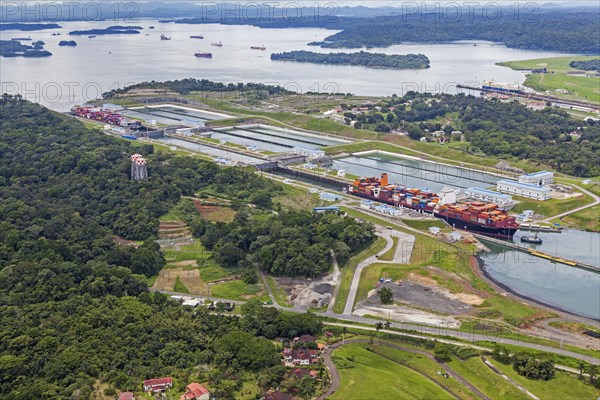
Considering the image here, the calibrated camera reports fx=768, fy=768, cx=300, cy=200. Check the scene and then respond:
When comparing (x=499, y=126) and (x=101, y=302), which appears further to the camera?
(x=499, y=126)

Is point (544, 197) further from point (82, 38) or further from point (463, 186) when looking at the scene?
point (82, 38)

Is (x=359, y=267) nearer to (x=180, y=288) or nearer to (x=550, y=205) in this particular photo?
(x=180, y=288)

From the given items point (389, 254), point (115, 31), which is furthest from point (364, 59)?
point (389, 254)

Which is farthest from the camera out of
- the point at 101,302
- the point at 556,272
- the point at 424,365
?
the point at 556,272

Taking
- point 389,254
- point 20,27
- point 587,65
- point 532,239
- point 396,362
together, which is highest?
point 20,27

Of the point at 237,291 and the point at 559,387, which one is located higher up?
the point at 237,291

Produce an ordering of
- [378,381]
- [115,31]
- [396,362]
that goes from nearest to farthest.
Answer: [378,381], [396,362], [115,31]

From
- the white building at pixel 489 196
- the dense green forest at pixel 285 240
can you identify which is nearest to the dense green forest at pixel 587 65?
the white building at pixel 489 196
